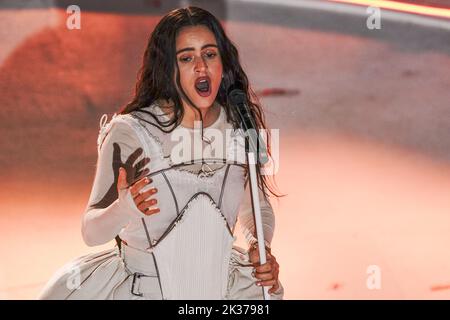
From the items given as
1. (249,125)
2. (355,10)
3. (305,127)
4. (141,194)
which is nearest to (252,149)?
(249,125)

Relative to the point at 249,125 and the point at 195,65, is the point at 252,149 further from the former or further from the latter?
the point at 195,65

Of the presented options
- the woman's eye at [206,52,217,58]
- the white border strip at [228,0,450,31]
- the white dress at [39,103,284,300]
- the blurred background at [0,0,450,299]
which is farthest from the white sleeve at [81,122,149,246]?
the white border strip at [228,0,450,31]

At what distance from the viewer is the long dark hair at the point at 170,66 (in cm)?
237

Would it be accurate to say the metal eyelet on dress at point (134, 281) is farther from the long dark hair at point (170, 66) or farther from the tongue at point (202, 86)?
the tongue at point (202, 86)

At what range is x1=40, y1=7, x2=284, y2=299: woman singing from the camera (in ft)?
7.52

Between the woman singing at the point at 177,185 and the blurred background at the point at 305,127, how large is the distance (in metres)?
0.80

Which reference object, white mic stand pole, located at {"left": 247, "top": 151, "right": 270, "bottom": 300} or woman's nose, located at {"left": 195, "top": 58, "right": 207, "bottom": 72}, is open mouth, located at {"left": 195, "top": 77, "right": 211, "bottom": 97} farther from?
white mic stand pole, located at {"left": 247, "top": 151, "right": 270, "bottom": 300}

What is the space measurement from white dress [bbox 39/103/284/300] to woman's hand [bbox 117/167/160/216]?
119mm

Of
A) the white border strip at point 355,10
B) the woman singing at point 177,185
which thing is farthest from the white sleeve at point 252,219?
the white border strip at point 355,10

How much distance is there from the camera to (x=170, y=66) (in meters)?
2.37

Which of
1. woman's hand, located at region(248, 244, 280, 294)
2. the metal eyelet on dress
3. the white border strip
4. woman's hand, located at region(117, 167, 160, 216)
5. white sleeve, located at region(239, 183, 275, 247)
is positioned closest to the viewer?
woman's hand, located at region(117, 167, 160, 216)

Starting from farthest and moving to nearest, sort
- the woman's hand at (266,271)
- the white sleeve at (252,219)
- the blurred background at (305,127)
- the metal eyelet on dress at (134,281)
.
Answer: the blurred background at (305,127) → the white sleeve at (252,219) → the metal eyelet on dress at (134,281) → the woman's hand at (266,271)

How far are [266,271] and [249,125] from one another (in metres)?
0.32
